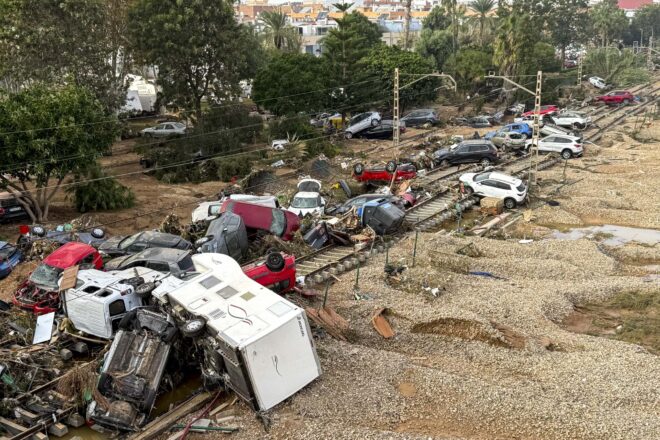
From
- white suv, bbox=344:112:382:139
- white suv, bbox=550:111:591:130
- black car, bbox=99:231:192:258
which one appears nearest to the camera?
black car, bbox=99:231:192:258

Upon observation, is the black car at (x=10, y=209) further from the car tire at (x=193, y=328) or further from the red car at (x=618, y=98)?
the red car at (x=618, y=98)

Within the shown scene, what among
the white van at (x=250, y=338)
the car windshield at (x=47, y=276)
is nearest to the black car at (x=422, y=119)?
the car windshield at (x=47, y=276)

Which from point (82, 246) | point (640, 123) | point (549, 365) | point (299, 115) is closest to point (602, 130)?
point (640, 123)

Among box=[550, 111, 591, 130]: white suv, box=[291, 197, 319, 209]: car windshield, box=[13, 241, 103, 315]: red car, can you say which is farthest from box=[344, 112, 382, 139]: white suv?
box=[13, 241, 103, 315]: red car

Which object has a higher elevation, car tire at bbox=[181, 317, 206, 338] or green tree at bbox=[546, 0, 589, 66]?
green tree at bbox=[546, 0, 589, 66]

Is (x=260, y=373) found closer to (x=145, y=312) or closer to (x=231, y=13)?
(x=145, y=312)

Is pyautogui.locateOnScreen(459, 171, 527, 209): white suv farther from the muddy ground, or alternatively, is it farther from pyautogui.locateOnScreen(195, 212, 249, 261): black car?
pyautogui.locateOnScreen(195, 212, 249, 261): black car

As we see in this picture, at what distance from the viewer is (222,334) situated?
11602 mm

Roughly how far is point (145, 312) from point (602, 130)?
136 feet

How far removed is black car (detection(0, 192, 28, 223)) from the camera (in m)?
26.2

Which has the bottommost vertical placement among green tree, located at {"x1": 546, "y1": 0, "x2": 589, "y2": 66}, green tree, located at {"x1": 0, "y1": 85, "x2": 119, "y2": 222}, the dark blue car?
the dark blue car

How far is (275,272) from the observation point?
16375 millimetres

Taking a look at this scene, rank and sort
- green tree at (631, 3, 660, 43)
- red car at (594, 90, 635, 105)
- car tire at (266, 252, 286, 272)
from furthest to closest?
green tree at (631, 3, 660, 43) < red car at (594, 90, 635, 105) < car tire at (266, 252, 286, 272)

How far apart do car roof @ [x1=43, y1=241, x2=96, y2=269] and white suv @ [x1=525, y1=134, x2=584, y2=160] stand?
29199mm
